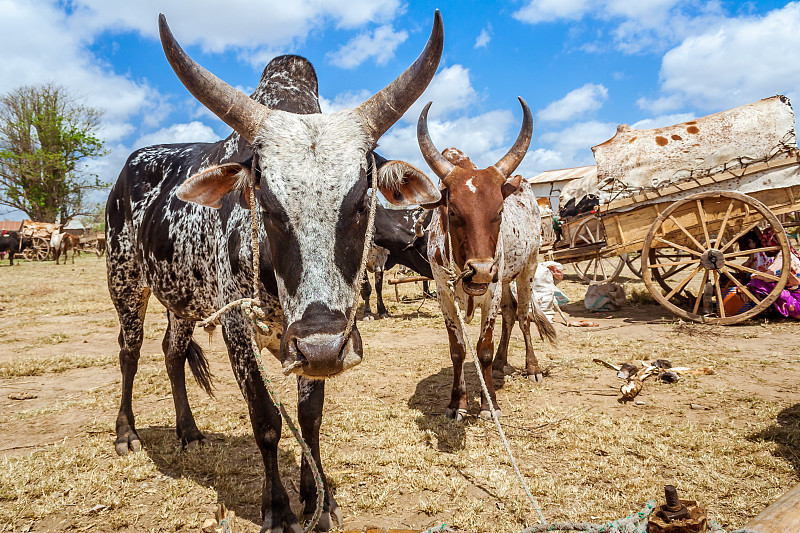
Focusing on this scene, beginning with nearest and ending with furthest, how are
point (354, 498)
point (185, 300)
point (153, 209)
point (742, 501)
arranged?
point (742, 501), point (354, 498), point (185, 300), point (153, 209)

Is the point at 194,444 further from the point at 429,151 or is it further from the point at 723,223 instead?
the point at 723,223

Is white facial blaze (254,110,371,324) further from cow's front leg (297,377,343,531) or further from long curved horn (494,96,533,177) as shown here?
long curved horn (494,96,533,177)

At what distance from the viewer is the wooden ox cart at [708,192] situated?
21.9 ft

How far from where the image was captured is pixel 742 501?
2656mm

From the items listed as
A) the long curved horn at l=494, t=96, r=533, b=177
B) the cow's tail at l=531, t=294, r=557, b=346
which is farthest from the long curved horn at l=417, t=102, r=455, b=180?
the cow's tail at l=531, t=294, r=557, b=346

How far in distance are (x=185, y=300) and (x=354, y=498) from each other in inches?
66.4

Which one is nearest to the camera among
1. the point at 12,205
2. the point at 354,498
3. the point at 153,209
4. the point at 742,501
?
the point at 742,501

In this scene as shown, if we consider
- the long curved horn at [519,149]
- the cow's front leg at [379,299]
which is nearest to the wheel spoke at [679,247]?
the long curved horn at [519,149]

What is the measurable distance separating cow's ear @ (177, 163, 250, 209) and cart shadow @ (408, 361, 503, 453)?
2402 mm

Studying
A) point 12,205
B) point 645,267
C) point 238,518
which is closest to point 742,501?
point 238,518

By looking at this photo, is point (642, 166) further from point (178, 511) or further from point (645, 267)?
point (178, 511)

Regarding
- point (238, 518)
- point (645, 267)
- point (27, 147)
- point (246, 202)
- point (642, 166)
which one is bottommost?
point (238, 518)

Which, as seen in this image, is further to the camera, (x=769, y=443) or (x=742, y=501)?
(x=769, y=443)

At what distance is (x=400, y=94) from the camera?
2115mm
